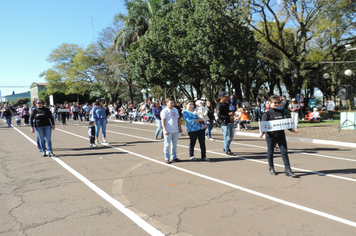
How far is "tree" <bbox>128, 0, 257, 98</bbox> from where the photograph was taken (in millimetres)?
→ 18453

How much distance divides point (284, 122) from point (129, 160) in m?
4.28

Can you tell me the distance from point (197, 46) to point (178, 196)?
15.2m

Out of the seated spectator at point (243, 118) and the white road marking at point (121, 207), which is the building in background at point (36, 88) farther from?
the white road marking at point (121, 207)

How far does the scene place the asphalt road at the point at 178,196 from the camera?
12.0 ft

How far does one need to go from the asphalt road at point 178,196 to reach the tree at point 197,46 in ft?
38.2

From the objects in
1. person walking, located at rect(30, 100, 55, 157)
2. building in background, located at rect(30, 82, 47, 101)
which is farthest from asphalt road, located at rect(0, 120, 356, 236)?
building in background, located at rect(30, 82, 47, 101)

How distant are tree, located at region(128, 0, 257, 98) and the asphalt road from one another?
11.6 meters

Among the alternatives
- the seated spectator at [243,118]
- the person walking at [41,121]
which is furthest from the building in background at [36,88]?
the person walking at [41,121]

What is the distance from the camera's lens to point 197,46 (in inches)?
733

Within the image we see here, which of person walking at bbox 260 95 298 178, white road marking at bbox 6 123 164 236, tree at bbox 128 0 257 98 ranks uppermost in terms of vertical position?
tree at bbox 128 0 257 98

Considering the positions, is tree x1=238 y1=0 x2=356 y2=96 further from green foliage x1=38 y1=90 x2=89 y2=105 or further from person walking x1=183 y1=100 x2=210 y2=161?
green foliage x1=38 y1=90 x2=89 y2=105

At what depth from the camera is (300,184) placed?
5.30 meters

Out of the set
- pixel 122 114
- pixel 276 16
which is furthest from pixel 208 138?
pixel 122 114

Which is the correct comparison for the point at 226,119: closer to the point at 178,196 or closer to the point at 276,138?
the point at 276,138
